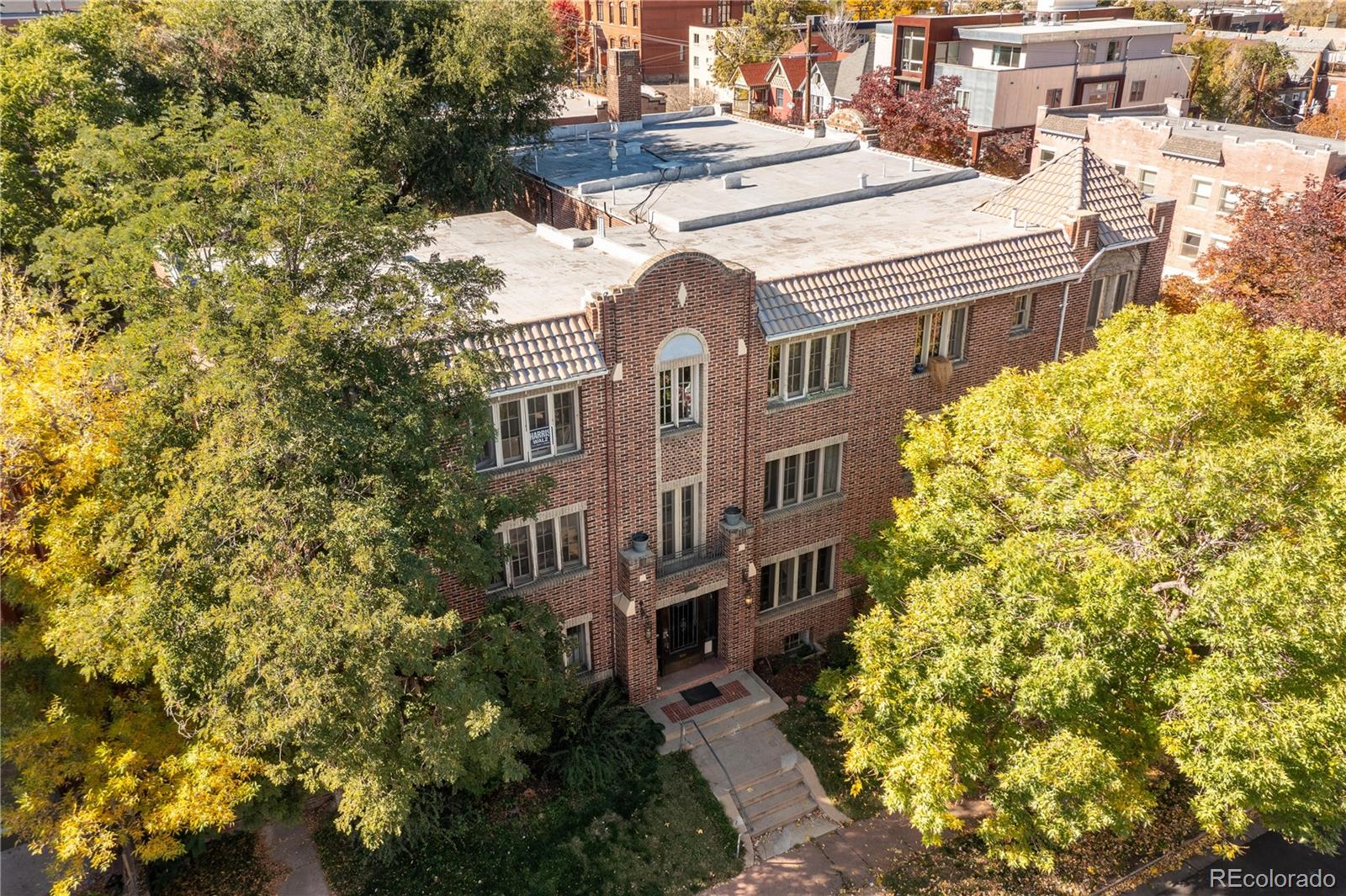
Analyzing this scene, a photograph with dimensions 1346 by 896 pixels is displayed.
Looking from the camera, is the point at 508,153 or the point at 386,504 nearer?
the point at 386,504

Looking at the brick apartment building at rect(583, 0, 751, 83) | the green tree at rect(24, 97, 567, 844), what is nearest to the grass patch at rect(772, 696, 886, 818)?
the green tree at rect(24, 97, 567, 844)

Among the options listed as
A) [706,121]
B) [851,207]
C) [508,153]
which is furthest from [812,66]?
[851,207]

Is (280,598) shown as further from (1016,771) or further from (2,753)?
(1016,771)

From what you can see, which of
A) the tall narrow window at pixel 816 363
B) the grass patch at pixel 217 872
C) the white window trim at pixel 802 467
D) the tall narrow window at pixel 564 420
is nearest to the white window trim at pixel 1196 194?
the white window trim at pixel 802 467

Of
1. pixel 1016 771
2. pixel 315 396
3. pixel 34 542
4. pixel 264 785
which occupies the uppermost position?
pixel 315 396

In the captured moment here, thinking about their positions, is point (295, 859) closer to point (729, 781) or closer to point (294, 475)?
point (729, 781)

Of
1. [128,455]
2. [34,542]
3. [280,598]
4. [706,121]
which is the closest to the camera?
[280,598]

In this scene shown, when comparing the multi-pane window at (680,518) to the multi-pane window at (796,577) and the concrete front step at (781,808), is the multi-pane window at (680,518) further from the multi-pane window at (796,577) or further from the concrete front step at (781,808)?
the concrete front step at (781,808)

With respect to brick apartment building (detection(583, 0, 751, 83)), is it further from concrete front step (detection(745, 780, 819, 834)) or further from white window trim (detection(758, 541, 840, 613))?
concrete front step (detection(745, 780, 819, 834))
